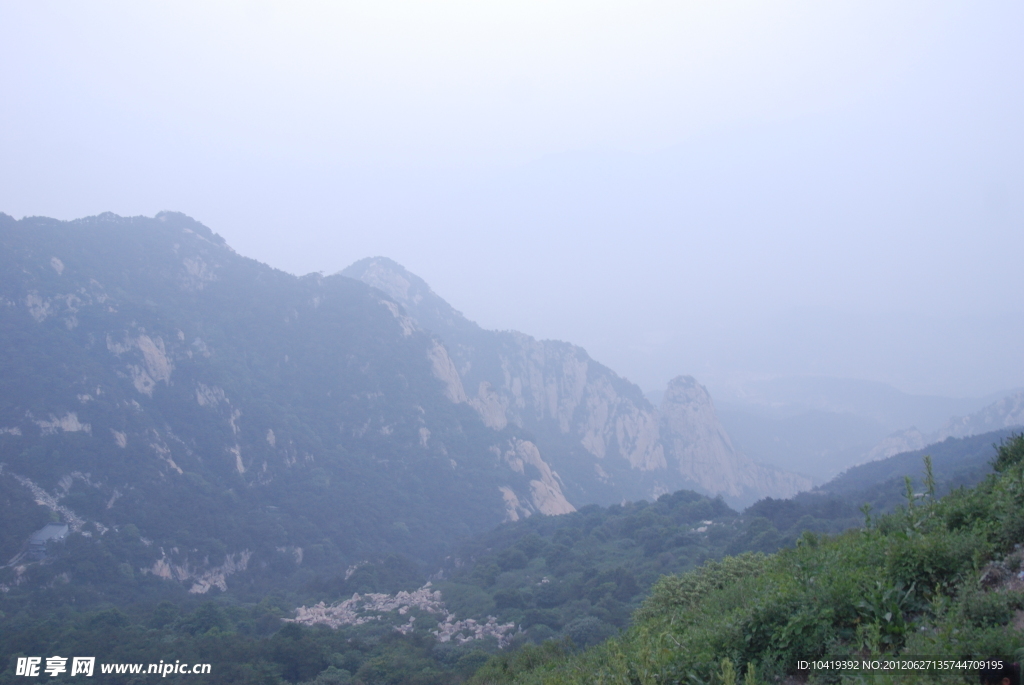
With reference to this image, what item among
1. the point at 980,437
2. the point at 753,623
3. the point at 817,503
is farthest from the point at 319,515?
the point at 980,437

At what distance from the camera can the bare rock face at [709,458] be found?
17800cm

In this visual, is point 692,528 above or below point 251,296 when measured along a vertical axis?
below

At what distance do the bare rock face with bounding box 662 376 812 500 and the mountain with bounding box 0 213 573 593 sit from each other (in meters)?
73.7

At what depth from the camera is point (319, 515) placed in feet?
260

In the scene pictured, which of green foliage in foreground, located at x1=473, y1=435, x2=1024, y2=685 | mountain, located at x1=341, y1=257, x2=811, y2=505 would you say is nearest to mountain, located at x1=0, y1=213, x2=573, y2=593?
mountain, located at x1=341, y1=257, x2=811, y2=505

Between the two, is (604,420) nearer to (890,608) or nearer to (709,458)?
(709,458)

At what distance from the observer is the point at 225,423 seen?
81.8 meters

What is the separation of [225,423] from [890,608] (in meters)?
88.5

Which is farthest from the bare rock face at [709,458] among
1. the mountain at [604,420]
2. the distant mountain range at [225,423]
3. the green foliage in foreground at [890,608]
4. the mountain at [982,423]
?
the green foliage in foreground at [890,608]

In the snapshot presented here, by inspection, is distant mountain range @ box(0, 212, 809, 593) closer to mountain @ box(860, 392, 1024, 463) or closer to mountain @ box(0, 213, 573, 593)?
mountain @ box(0, 213, 573, 593)

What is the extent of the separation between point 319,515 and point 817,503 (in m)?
67.0

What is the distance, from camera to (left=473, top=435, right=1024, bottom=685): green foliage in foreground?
6.24 meters

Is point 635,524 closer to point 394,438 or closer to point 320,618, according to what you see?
point 320,618

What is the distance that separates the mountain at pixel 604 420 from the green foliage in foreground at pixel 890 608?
150270 millimetres
